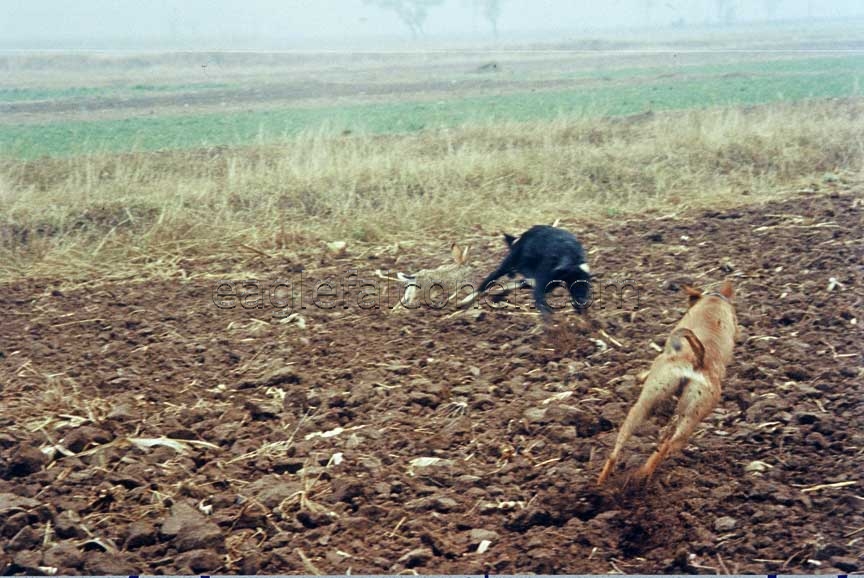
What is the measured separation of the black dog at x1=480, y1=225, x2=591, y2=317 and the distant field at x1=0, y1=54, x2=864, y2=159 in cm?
214

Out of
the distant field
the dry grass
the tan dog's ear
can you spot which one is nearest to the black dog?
the tan dog's ear

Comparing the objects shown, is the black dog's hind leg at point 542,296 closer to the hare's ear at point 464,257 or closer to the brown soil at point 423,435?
the brown soil at point 423,435

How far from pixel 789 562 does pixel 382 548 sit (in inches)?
42.7

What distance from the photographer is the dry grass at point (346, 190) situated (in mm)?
4816

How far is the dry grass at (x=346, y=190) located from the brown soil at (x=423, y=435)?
0.53 metres

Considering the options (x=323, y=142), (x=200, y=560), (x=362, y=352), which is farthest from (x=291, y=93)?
(x=200, y=560)

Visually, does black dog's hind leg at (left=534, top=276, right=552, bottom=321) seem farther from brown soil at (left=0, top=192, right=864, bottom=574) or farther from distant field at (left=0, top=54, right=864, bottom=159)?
distant field at (left=0, top=54, right=864, bottom=159)

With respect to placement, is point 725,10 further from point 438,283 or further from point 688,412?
point 688,412

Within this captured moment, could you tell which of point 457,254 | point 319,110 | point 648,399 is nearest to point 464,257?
point 457,254

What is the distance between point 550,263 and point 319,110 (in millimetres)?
2883

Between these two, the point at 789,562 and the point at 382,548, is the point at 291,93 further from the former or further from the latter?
the point at 789,562

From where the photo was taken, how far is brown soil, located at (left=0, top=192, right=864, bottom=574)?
7.74ft

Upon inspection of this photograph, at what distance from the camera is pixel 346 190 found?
200 inches

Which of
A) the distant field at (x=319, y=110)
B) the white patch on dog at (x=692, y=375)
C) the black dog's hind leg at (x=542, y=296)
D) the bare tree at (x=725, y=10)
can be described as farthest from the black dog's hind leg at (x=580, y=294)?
the distant field at (x=319, y=110)
